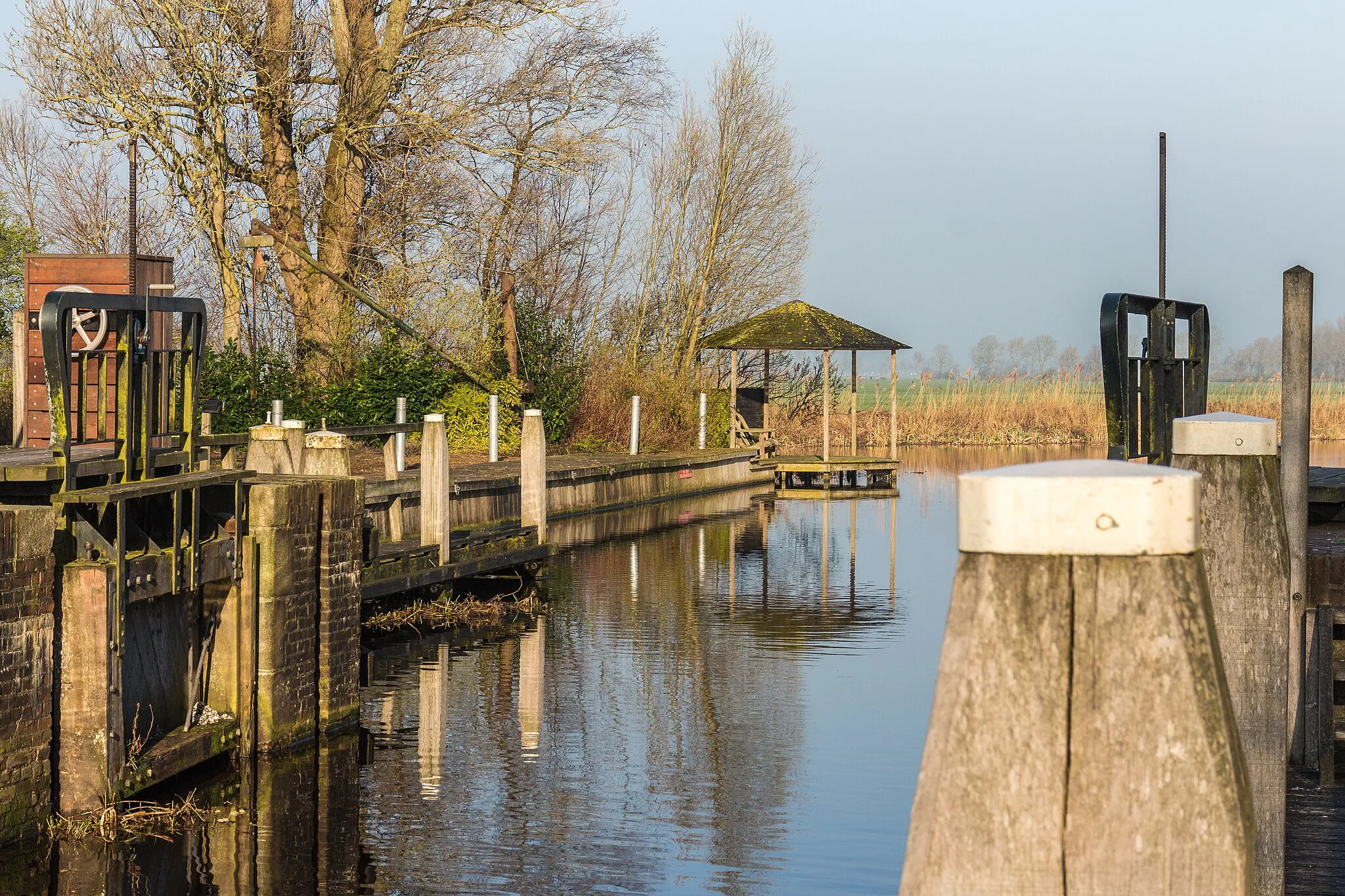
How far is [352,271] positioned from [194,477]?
17.5m

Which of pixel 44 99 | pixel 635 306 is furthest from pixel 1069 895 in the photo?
pixel 635 306

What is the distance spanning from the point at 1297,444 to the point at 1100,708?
6097 mm

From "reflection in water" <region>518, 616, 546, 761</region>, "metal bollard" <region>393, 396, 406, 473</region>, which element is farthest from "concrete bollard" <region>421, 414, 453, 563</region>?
"metal bollard" <region>393, 396, 406, 473</region>

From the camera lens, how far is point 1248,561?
4.99 metres

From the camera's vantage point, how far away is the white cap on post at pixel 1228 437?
16.4ft

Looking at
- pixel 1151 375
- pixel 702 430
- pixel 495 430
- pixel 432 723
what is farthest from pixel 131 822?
pixel 702 430

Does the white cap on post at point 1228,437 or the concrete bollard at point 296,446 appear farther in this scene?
the concrete bollard at point 296,446

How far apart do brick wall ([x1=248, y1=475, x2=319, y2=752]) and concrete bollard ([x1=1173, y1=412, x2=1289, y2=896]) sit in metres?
5.83

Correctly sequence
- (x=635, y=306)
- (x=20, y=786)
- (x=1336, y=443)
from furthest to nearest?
(x=1336, y=443) → (x=635, y=306) → (x=20, y=786)

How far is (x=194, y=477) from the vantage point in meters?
8.62

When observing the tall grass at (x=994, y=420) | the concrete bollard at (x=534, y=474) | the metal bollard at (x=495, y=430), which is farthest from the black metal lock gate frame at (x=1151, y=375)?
the tall grass at (x=994, y=420)

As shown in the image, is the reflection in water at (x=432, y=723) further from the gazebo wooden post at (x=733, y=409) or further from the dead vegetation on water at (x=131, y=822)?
the gazebo wooden post at (x=733, y=409)

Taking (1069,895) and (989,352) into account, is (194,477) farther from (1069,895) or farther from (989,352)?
(989,352)

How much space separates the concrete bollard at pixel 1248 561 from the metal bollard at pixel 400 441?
1404cm
